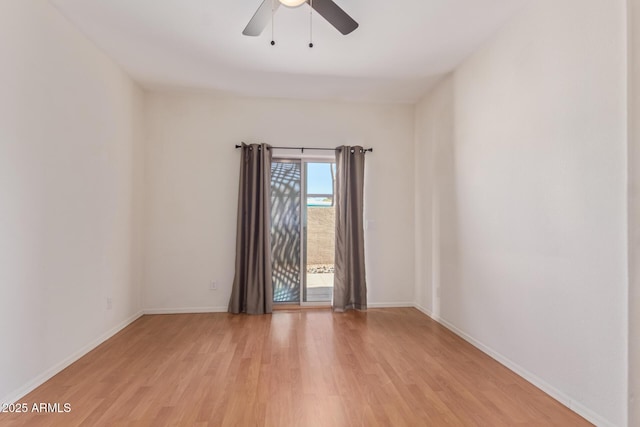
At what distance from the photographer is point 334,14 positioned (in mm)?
2051

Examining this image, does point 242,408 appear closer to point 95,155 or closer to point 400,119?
point 95,155

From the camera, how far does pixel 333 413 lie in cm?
191

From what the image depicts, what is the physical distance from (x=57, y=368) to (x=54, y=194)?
1327 millimetres

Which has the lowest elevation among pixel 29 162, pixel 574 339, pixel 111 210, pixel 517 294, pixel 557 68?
pixel 574 339

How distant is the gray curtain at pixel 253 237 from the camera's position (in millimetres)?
3922

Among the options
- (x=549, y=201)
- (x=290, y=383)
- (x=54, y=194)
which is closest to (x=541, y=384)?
(x=549, y=201)

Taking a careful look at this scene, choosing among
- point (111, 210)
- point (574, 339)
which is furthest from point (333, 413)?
point (111, 210)

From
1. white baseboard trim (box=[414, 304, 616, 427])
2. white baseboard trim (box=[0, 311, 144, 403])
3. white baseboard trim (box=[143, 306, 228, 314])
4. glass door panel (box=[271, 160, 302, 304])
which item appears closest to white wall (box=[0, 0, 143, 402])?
white baseboard trim (box=[0, 311, 144, 403])

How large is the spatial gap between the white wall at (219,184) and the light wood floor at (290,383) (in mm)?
775

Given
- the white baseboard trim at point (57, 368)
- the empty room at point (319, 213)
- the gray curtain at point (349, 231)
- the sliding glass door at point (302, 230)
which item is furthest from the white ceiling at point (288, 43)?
the white baseboard trim at point (57, 368)

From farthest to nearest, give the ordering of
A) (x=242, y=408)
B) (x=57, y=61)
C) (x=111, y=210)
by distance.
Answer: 1. (x=111, y=210)
2. (x=57, y=61)
3. (x=242, y=408)

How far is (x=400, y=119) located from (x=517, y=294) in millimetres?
2755

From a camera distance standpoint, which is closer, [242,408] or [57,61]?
[242,408]
